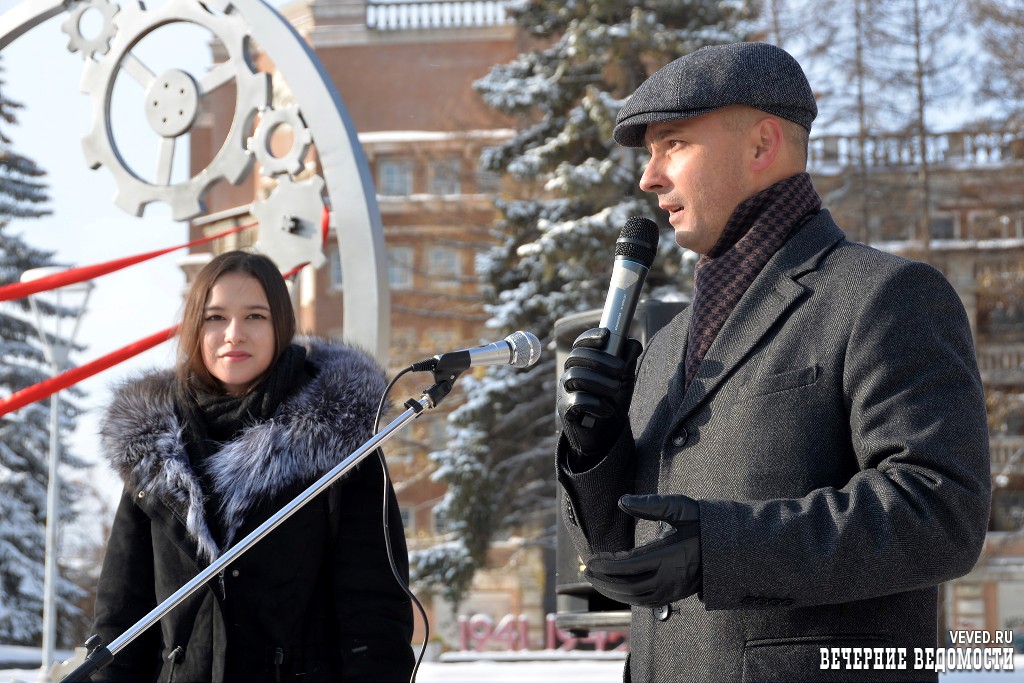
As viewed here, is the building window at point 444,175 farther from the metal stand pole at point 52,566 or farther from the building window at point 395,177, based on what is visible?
the metal stand pole at point 52,566

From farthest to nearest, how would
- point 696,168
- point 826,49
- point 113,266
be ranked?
point 826,49
point 113,266
point 696,168

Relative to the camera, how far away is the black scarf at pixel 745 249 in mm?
2230

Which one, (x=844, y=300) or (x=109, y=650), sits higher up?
(x=844, y=300)

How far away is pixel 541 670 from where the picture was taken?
→ 7637mm

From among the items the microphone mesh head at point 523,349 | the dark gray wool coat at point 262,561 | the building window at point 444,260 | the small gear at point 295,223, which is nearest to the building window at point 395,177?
the building window at point 444,260

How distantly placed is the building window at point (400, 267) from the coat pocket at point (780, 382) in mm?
22117

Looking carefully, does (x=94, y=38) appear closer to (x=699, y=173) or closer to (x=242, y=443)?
(x=242, y=443)

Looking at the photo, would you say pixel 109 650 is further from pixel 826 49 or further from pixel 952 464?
pixel 826 49

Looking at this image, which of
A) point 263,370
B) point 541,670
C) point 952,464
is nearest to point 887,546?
point 952,464

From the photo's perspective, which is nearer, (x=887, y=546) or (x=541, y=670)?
(x=887, y=546)

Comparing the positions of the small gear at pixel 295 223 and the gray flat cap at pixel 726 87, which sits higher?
the small gear at pixel 295 223

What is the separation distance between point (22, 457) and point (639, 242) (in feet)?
74.3

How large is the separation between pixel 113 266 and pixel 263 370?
2.39 metres

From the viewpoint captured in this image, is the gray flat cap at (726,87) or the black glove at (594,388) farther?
the gray flat cap at (726,87)
